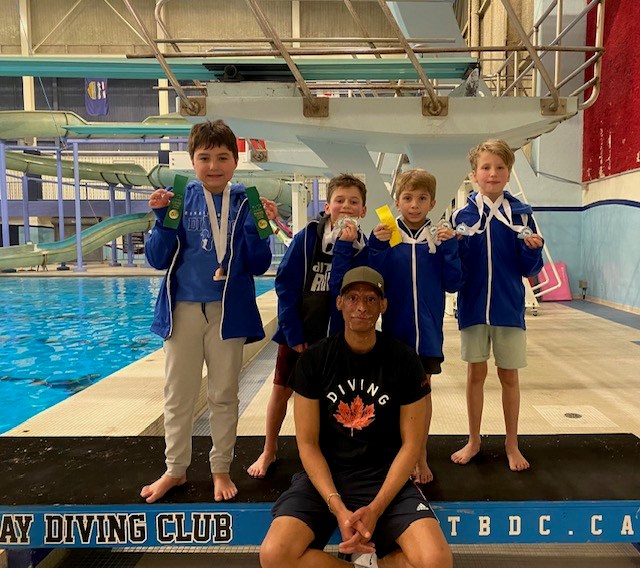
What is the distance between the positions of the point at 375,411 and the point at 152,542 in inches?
39.8

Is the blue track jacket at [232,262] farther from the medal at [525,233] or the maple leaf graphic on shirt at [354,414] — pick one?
the medal at [525,233]

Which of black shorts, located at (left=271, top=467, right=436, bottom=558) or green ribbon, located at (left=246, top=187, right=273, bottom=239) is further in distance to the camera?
green ribbon, located at (left=246, top=187, right=273, bottom=239)

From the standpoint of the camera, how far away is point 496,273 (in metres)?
2.48

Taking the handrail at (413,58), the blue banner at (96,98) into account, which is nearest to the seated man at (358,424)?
the handrail at (413,58)

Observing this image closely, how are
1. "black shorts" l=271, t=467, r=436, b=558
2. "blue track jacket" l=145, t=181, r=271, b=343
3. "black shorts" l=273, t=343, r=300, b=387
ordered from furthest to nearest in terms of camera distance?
"black shorts" l=273, t=343, r=300, b=387 < "blue track jacket" l=145, t=181, r=271, b=343 < "black shorts" l=271, t=467, r=436, b=558

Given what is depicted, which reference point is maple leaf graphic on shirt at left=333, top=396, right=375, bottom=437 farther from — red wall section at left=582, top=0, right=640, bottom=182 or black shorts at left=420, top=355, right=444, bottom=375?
red wall section at left=582, top=0, right=640, bottom=182

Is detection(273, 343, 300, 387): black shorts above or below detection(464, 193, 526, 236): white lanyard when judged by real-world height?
below

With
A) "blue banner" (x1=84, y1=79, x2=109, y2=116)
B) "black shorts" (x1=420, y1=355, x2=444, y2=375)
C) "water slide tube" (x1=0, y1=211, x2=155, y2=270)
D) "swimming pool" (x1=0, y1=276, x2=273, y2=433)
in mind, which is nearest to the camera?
"black shorts" (x1=420, y1=355, x2=444, y2=375)

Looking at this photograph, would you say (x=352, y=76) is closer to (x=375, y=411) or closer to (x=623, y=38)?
(x=375, y=411)

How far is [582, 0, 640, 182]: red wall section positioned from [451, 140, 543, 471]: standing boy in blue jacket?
7598 millimetres

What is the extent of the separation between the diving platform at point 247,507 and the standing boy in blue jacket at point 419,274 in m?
0.28

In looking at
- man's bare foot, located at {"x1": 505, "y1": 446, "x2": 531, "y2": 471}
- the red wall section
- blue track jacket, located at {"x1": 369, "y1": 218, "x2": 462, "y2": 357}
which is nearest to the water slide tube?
the red wall section

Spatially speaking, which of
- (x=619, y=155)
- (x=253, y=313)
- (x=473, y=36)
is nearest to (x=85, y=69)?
(x=253, y=313)

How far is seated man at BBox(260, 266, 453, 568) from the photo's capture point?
1920 mm
